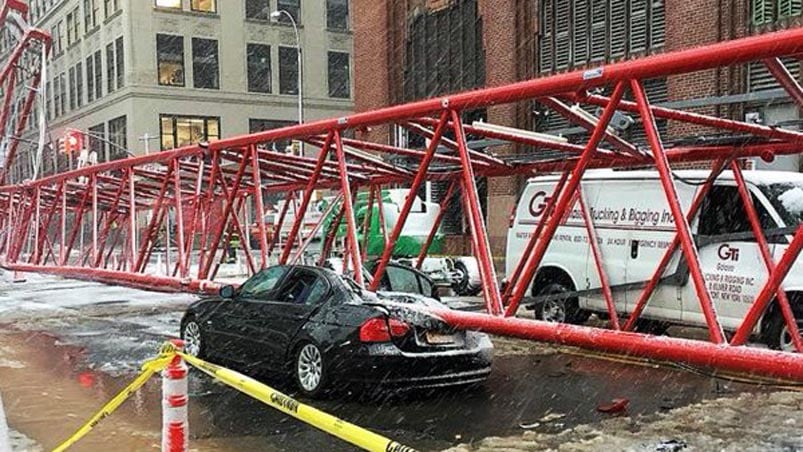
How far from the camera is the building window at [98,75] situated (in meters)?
51.2

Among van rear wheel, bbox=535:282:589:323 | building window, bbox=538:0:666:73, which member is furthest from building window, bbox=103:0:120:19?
van rear wheel, bbox=535:282:589:323

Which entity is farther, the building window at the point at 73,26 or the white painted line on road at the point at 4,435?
the building window at the point at 73,26

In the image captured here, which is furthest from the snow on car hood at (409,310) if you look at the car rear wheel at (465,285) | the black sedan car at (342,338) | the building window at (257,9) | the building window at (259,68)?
the building window at (257,9)

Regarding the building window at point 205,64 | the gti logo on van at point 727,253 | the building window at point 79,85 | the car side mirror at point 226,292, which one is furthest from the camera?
the building window at point 79,85

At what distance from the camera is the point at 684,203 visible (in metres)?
10.9

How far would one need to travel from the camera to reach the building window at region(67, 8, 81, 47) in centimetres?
5497

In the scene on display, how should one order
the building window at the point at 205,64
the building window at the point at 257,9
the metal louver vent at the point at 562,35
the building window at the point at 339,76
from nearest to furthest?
the metal louver vent at the point at 562,35, the building window at the point at 205,64, the building window at the point at 257,9, the building window at the point at 339,76

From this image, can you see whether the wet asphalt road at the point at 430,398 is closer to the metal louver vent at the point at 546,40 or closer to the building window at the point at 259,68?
the metal louver vent at the point at 546,40

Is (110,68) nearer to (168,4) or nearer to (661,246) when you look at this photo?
(168,4)

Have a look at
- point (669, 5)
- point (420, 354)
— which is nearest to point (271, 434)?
point (420, 354)

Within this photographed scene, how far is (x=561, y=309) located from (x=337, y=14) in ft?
145

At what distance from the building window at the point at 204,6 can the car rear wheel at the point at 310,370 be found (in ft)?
146

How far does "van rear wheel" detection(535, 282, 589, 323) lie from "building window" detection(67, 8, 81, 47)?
163 feet

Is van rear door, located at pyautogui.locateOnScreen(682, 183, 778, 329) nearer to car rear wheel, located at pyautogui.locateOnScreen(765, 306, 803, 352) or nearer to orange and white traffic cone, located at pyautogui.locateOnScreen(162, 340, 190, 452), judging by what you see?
car rear wheel, located at pyautogui.locateOnScreen(765, 306, 803, 352)
